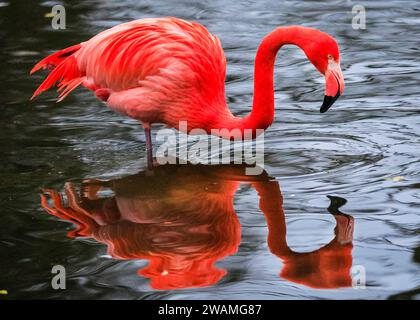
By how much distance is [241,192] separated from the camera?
223 inches

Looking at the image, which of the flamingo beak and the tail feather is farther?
the tail feather

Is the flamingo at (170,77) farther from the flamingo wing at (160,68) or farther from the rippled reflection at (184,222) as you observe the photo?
the rippled reflection at (184,222)

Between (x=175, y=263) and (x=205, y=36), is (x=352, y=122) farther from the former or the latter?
(x=175, y=263)

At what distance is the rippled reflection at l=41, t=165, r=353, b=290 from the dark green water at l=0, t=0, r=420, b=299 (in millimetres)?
12

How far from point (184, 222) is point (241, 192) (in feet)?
1.87

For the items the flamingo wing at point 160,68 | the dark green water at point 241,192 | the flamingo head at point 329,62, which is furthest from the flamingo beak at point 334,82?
the flamingo wing at point 160,68

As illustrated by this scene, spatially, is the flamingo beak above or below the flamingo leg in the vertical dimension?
above

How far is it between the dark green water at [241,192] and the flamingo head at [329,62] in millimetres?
603

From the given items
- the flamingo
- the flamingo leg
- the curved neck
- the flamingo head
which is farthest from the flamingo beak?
the flamingo leg

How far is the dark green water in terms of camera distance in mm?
4535

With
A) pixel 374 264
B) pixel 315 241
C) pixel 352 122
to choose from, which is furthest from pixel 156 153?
pixel 374 264

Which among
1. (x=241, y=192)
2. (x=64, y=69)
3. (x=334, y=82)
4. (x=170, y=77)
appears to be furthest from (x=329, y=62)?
(x=64, y=69)

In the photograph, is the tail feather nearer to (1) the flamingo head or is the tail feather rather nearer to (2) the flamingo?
(2) the flamingo

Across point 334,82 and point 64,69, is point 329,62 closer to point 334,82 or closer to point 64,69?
point 334,82
